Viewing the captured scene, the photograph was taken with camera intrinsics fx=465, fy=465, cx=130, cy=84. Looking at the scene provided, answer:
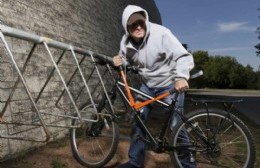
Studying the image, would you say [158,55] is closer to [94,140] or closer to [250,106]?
[94,140]

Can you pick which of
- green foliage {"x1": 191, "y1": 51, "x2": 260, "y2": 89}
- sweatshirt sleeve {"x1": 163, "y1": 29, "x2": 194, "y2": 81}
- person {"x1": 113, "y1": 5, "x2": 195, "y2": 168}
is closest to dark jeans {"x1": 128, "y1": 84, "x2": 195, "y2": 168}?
person {"x1": 113, "y1": 5, "x2": 195, "y2": 168}

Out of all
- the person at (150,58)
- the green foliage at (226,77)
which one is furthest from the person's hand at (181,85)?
the green foliage at (226,77)

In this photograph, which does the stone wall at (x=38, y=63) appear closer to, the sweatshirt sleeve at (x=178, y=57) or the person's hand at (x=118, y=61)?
the person's hand at (x=118, y=61)

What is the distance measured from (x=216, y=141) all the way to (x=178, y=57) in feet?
3.28

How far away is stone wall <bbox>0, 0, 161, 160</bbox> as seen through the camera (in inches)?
230

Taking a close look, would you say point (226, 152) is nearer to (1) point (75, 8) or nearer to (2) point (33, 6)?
(2) point (33, 6)

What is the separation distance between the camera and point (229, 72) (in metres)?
78.7

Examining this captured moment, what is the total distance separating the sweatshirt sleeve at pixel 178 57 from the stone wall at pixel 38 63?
1549 mm

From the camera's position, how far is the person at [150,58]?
511 centimetres

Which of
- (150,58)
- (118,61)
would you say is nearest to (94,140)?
(118,61)

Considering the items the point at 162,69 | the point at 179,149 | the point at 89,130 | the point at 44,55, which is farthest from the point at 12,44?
the point at 179,149

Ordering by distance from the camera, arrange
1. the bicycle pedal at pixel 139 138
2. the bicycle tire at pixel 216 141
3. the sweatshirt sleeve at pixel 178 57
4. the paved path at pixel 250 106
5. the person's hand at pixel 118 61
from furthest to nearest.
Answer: the paved path at pixel 250 106, the person's hand at pixel 118 61, the bicycle pedal at pixel 139 138, the sweatshirt sleeve at pixel 178 57, the bicycle tire at pixel 216 141

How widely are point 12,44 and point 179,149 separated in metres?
2.70

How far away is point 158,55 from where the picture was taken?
523 centimetres
